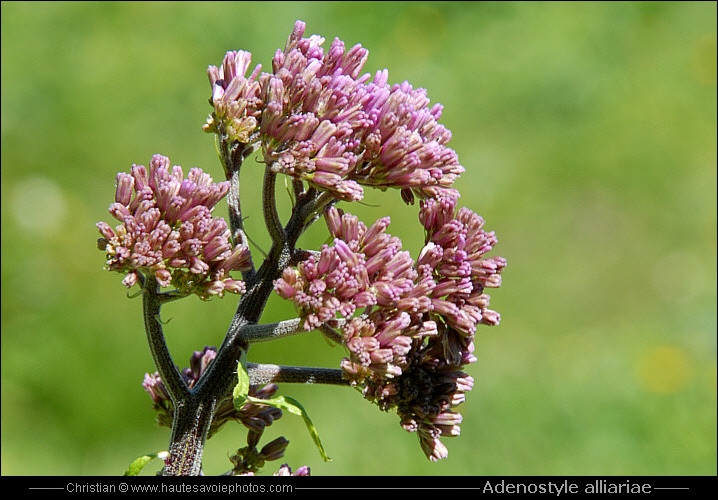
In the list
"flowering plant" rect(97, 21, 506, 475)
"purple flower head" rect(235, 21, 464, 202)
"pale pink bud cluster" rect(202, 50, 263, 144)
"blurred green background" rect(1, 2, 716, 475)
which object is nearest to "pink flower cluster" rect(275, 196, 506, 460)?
"flowering plant" rect(97, 21, 506, 475)

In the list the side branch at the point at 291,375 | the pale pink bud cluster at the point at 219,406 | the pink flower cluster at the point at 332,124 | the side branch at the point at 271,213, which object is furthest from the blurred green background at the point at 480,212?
the pink flower cluster at the point at 332,124

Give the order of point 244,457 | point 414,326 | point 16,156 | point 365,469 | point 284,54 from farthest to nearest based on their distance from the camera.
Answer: point 16,156, point 365,469, point 244,457, point 284,54, point 414,326

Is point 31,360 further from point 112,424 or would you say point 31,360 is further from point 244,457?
point 244,457

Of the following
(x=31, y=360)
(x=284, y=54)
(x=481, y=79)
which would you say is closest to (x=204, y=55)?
(x=481, y=79)

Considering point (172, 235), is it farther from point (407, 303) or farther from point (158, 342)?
point (407, 303)

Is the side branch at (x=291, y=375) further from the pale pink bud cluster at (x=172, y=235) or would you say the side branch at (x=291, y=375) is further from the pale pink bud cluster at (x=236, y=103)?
the pale pink bud cluster at (x=236, y=103)

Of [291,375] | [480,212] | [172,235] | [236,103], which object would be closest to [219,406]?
[291,375]
